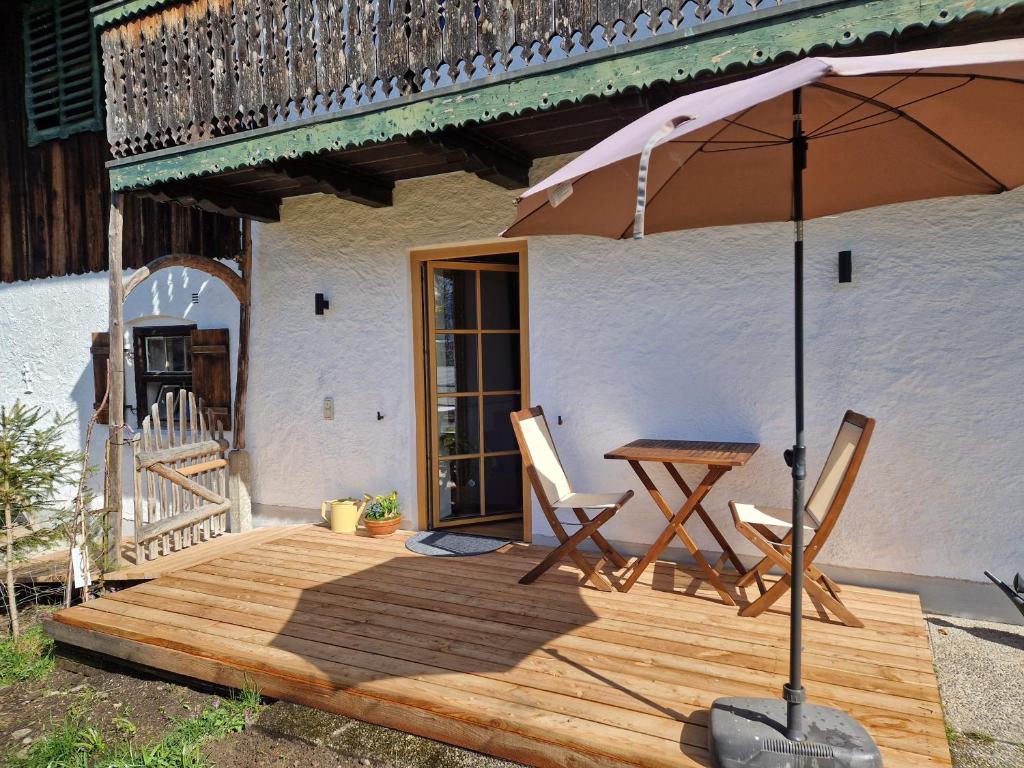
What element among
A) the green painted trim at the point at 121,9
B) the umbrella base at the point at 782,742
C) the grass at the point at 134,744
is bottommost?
the grass at the point at 134,744

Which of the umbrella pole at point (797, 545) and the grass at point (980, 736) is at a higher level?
the umbrella pole at point (797, 545)

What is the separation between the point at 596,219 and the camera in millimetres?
2701

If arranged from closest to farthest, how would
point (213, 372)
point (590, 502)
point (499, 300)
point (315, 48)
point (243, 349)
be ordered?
point (590, 502) < point (315, 48) < point (499, 300) < point (243, 349) < point (213, 372)

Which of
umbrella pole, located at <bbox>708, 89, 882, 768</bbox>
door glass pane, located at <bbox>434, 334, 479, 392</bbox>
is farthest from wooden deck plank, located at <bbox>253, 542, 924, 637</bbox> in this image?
door glass pane, located at <bbox>434, 334, 479, 392</bbox>

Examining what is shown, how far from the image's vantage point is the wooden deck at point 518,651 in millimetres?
2328

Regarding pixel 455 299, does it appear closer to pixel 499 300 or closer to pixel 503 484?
pixel 499 300

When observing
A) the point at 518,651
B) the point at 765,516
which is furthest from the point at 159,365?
the point at 765,516

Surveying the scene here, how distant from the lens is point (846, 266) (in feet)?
12.0

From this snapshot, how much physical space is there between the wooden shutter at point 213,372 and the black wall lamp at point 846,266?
15.8 feet

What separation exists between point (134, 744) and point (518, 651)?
5.27 ft

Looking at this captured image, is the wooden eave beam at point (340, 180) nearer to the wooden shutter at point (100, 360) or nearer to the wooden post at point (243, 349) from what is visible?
the wooden post at point (243, 349)

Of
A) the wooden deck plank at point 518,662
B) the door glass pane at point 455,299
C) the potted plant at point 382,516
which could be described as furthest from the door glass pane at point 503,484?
the wooden deck plank at point 518,662

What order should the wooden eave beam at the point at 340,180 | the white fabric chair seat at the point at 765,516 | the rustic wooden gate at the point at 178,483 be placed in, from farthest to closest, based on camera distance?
the rustic wooden gate at the point at 178,483 < the wooden eave beam at the point at 340,180 < the white fabric chair seat at the point at 765,516

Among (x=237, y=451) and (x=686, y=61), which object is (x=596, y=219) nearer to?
(x=686, y=61)
